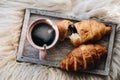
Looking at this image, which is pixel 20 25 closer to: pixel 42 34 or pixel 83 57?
pixel 42 34

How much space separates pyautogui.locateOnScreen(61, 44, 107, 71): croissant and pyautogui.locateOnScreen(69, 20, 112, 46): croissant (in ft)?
0.06

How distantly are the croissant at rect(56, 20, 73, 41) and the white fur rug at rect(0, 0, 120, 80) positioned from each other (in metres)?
0.04

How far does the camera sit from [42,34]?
98 centimetres

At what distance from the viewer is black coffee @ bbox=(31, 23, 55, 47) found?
0.97 meters

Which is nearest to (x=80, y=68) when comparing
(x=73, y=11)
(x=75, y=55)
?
(x=75, y=55)

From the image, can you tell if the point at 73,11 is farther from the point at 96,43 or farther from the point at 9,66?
the point at 9,66

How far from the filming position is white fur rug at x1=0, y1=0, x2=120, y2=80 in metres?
0.99

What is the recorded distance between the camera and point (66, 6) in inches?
39.8

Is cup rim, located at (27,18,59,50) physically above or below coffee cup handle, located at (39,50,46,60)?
above

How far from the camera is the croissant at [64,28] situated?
0.98m

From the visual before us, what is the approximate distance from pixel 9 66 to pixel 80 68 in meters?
0.18

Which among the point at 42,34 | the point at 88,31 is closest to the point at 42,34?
the point at 42,34

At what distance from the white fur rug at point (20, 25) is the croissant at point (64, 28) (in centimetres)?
4

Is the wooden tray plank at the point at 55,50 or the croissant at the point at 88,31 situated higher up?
the croissant at the point at 88,31
